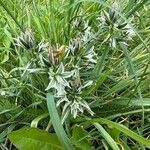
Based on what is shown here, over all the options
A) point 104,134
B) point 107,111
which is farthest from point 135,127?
point 104,134

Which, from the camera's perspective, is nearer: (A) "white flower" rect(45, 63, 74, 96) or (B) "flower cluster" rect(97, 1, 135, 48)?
(A) "white flower" rect(45, 63, 74, 96)

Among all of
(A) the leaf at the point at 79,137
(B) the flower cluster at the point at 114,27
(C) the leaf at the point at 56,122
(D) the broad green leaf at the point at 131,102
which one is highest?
(B) the flower cluster at the point at 114,27

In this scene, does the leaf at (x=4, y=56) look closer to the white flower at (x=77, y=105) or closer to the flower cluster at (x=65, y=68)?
the flower cluster at (x=65, y=68)

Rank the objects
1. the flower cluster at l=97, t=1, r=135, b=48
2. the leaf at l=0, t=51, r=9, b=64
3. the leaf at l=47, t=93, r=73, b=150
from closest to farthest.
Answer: the leaf at l=47, t=93, r=73, b=150
the flower cluster at l=97, t=1, r=135, b=48
the leaf at l=0, t=51, r=9, b=64

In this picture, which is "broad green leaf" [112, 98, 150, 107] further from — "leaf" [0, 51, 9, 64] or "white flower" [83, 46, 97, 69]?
"leaf" [0, 51, 9, 64]

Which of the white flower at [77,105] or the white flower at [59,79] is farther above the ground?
the white flower at [59,79]

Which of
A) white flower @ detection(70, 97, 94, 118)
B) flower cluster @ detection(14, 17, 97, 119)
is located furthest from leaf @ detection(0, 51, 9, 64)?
white flower @ detection(70, 97, 94, 118)

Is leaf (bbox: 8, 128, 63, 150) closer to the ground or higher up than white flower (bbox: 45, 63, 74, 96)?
closer to the ground

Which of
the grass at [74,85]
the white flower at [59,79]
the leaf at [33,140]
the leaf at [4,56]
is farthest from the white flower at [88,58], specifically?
the leaf at [4,56]

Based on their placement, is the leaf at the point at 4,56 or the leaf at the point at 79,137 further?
the leaf at the point at 4,56

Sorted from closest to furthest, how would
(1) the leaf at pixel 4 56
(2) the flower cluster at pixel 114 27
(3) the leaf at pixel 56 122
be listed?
(3) the leaf at pixel 56 122
(2) the flower cluster at pixel 114 27
(1) the leaf at pixel 4 56
